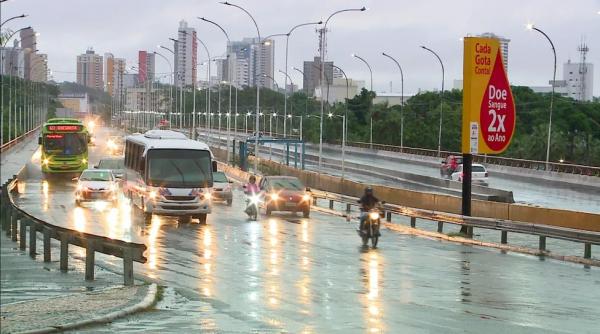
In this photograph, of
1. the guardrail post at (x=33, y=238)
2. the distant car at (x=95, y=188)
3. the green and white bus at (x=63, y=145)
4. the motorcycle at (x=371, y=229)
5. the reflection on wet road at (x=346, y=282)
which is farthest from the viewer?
the green and white bus at (x=63, y=145)

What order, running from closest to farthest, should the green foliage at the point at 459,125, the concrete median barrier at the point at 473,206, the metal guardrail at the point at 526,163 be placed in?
the concrete median barrier at the point at 473,206 → the metal guardrail at the point at 526,163 → the green foliage at the point at 459,125

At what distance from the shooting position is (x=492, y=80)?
32.2m

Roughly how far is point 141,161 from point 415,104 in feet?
364

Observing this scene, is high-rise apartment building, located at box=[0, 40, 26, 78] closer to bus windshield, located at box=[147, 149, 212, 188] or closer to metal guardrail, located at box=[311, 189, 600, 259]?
bus windshield, located at box=[147, 149, 212, 188]

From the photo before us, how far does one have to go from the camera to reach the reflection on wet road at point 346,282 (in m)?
13.5

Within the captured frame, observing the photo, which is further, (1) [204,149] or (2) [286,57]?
(2) [286,57]

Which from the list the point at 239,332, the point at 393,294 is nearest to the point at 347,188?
the point at 393,294

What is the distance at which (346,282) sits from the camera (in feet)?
60.0

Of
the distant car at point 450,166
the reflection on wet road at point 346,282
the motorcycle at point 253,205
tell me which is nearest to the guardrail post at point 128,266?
the reflection on wet road at point 346,282

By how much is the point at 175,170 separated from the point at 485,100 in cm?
1044

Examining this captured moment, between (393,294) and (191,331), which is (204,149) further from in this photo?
(191,331)

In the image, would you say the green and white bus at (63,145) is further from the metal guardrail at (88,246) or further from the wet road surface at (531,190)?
the metal guardrail at (88,246)

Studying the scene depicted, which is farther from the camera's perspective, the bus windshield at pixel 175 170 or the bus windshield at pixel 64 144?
the bus windshield at pixel 64 144

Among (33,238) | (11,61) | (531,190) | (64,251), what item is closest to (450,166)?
(531,190)
